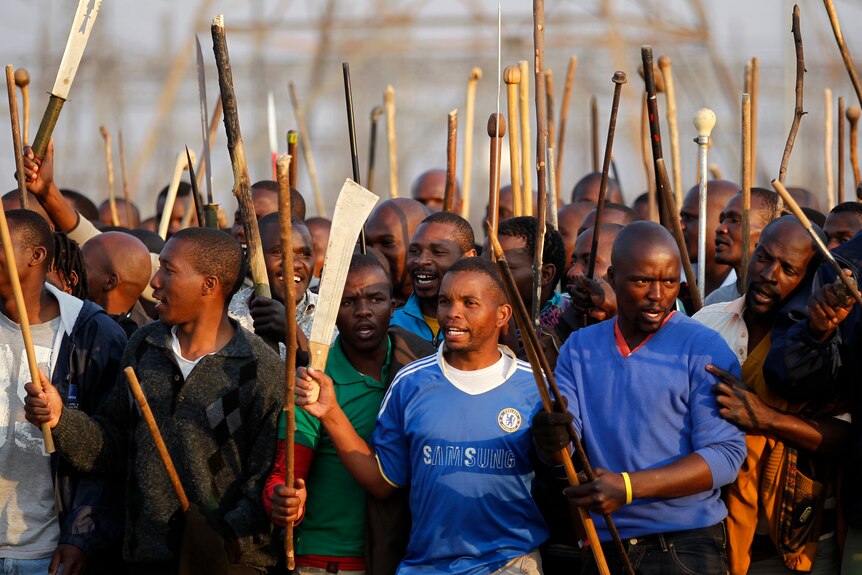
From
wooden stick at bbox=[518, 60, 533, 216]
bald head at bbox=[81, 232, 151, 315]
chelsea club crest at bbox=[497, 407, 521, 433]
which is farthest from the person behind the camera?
wooden stick at bbox=[518, 60, 533, 216]

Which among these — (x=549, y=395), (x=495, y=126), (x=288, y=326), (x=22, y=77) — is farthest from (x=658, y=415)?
(x=22, y=77)

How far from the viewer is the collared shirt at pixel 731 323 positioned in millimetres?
4688

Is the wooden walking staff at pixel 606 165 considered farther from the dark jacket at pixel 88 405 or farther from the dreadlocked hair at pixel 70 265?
the dreadlocked hair at pixel 70 265

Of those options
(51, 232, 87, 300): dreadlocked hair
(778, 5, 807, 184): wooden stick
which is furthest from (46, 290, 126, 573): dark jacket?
(778, 5, 807, 184): wooden stick

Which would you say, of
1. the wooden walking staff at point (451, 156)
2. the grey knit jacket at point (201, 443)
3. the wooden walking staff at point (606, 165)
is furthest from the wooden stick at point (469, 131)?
the grey knit jacket at point (201, 443)

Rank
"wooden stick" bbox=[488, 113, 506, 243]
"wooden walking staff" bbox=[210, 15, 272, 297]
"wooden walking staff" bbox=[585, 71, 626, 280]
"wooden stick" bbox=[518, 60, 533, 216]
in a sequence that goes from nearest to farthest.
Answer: "wooden walking staff" bbox=[210, 15, 272, 297]
"wooden walking staff" bbox=[585, 71, 626, 280]
"wooden stick" bbox=[488, 113, 506, 243]
"wooden stick" bbox=[518, 60, 533, 216]

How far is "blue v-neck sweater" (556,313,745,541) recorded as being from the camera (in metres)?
4.22

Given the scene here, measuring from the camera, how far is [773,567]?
4.50 m

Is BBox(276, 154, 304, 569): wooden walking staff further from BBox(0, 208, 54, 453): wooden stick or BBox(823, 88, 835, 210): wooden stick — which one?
BBox(823, 88, 835, 210): wooden stick

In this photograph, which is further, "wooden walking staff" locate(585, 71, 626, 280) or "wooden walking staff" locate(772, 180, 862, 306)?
"wooden walking staff" locate(585, 71, 626, 280)

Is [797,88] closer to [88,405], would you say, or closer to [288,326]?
[288,326]

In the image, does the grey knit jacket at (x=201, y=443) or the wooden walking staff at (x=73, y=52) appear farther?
the wooden walking staff at (x=73, y=52)

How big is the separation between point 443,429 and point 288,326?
0.64m

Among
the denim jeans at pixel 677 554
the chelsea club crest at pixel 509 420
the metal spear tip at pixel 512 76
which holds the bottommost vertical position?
the denim jeans at pixel 677 554
